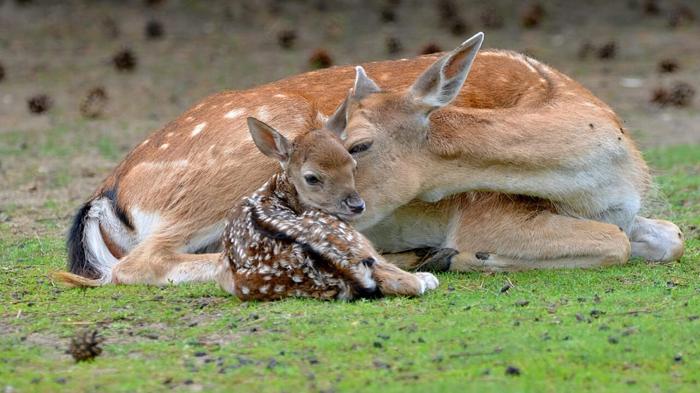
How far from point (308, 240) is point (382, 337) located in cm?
81

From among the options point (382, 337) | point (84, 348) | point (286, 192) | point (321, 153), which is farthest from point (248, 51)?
point (84, 348)

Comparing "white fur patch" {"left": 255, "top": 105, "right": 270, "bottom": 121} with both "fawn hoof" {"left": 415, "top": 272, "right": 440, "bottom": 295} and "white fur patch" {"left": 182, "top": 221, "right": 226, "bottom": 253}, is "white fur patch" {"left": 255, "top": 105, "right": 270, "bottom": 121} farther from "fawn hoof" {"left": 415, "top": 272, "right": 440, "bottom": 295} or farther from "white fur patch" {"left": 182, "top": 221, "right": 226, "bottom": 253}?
"fawn hoof" {"left": 415, "top": 272, "right": 440, "bottom": 295}

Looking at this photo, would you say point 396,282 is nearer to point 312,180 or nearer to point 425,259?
point 312,180

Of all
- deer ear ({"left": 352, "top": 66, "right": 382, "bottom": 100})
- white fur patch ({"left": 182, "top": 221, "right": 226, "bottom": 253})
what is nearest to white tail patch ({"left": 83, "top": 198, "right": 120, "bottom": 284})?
white fur patch ({"left": 182, "top": 221, "right": 226, "bottom": 253})

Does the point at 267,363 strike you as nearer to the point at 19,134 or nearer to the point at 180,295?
the point at 180,295

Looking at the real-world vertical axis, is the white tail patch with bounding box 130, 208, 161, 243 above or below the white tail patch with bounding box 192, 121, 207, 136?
below

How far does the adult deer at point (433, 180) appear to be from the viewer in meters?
6.55

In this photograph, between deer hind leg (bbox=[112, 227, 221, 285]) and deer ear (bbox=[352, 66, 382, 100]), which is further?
deer ear (bbox=[352, 66, 382, 100])

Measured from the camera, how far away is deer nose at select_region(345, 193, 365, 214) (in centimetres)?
604

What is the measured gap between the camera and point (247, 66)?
15.5 metres

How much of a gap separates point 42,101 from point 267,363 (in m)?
9.54

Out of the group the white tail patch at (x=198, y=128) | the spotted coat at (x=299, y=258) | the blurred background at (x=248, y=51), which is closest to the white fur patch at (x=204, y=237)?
the white tail patch at (x=198, y=128)

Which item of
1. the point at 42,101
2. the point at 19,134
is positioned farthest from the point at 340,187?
the point at 42,101

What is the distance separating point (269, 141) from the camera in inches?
249
